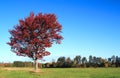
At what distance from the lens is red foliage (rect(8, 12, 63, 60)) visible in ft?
159

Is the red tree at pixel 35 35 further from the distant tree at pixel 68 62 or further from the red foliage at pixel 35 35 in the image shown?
the distant tree at pixel 68 62

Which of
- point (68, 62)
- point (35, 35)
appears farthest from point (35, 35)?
point (68, 62)

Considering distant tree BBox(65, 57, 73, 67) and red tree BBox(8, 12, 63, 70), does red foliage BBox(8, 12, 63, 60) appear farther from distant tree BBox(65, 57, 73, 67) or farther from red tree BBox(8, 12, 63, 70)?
distant tree BBox(65, 57, 73, 67)

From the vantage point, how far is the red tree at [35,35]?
48344 millimetres

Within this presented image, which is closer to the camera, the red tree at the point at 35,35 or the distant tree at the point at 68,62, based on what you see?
the red tree at the point at 35,35

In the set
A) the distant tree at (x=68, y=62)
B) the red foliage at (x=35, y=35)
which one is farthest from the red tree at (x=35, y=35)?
the distant tree at (x=68, y=62)

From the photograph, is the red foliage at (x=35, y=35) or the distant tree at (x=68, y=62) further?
the distant tree at (x=68, y=62)

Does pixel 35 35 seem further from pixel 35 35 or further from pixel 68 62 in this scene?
pixel 68 62

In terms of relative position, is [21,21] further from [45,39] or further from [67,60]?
[67,60]

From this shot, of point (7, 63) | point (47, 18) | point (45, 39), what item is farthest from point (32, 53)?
point (7, 63)

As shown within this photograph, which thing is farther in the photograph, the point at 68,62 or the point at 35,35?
the point at 68,62

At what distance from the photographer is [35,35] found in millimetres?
47875

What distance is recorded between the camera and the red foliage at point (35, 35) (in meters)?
48.3

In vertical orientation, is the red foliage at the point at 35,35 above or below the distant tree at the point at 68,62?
above
